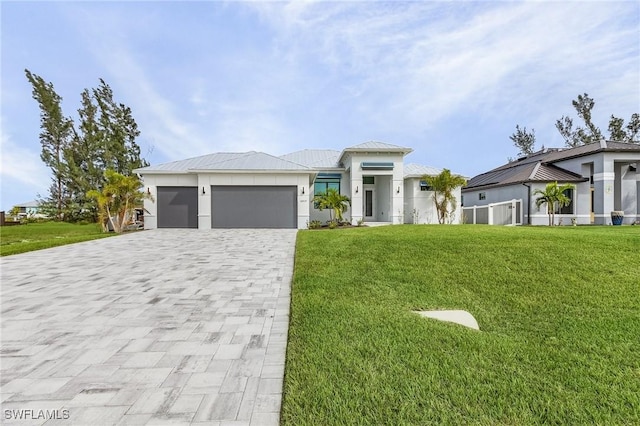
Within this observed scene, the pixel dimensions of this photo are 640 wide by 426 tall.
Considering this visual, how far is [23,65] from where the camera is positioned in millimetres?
24047

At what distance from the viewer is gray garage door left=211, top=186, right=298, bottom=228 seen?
52.7ft

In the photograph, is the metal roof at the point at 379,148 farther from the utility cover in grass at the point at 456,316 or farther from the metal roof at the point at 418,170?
the utility cover in grass at the point at 456,316

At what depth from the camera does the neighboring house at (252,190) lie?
16.0m

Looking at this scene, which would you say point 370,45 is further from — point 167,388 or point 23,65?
point 23,65

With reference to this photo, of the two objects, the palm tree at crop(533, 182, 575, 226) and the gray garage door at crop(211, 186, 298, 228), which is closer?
the gray garage door at crop(211, 186, 298, 228)

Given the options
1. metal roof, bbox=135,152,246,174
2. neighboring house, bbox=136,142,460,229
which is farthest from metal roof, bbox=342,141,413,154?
metal roof, bbox=135,152,246,174

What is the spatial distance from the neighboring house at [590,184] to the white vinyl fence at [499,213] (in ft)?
0.88

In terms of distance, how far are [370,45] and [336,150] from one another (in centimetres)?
1216

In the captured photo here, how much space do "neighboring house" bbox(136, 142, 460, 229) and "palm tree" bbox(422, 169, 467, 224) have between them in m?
0.61

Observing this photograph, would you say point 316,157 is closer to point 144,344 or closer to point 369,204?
point 369,204

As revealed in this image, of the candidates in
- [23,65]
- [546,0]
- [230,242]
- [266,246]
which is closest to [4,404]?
[266,246]

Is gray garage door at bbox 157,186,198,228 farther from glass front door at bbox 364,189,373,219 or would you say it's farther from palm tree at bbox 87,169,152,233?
glass front door at bbox 364,189,373,219

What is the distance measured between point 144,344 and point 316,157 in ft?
67.1

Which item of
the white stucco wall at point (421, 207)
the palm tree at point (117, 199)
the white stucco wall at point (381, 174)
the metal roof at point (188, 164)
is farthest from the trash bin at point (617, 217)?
the palm tree at point (117, 199)
